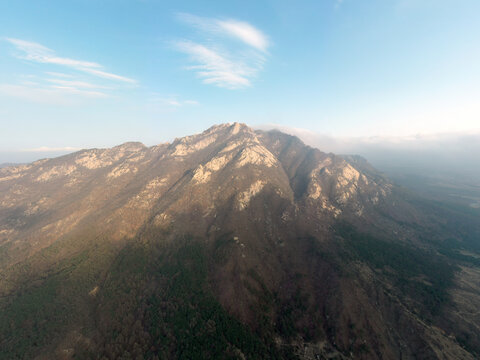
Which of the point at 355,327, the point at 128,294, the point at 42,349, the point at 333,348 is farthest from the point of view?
the point at 128,294

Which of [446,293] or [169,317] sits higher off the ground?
[446,293]

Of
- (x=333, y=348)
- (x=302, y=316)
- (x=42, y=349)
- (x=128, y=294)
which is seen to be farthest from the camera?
(x=128, y=294)

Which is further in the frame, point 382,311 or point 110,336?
point 382,311

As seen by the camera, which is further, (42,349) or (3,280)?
(3,280)

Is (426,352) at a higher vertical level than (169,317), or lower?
higher

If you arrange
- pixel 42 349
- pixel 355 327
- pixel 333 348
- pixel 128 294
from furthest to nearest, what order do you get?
1. pixel 128 294
2. pixel 355 327
3. pixel 333 348
4. pixel 42 349

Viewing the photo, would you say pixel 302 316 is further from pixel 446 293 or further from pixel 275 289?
pixel 446 293

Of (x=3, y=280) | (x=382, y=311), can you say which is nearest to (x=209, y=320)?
(x=382, y=311)

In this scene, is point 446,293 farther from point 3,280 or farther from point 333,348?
point 3,280

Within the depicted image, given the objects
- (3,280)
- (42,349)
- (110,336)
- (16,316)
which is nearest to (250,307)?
(110,336)
